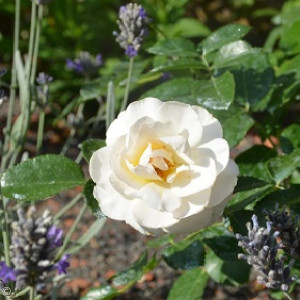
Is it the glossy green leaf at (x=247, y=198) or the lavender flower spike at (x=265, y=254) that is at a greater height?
the lavender flower spike at (x=265, y=254)

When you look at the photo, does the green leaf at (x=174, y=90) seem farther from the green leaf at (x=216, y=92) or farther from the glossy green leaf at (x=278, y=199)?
the glossy green leaf at (x=278, y=199)

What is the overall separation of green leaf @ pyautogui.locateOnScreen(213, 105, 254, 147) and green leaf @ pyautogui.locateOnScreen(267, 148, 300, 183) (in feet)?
0.44

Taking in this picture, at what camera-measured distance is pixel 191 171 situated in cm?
100

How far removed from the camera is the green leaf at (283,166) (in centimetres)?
123

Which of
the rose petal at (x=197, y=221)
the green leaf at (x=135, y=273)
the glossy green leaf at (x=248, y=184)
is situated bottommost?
the green leaf at (x=135, y=273)

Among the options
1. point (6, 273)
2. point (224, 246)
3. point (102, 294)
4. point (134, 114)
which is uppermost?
point (134, 114)

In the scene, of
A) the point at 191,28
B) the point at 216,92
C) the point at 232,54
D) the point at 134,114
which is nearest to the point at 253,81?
the point at 232,54

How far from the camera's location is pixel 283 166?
1.25m

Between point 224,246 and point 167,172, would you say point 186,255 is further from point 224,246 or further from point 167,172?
point 167,172

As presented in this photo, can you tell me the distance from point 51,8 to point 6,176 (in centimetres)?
223

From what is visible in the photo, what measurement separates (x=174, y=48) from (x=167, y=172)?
536 mm

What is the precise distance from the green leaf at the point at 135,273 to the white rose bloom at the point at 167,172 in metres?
0.42

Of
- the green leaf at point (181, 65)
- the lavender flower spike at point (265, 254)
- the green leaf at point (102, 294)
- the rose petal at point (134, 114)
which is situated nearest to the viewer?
the lavender flower spike at point (265, 254)

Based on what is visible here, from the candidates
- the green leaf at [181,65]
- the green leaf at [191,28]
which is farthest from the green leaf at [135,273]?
the green leaf at [191,28]
